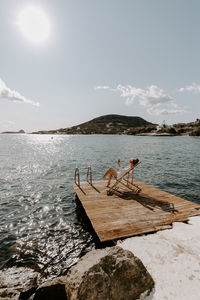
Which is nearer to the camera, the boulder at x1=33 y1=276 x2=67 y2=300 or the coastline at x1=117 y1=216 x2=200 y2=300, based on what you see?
the coastline at x1=117 y1=216 x2=200 y2=300

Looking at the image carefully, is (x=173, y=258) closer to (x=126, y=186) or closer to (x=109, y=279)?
(x=109, y=279)

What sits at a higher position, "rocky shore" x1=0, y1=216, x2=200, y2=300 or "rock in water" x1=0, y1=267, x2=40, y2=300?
"rocky shore" x1=0, y1=216, x2=200, y2=300

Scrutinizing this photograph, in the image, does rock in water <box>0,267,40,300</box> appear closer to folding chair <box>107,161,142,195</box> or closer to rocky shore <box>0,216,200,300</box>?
rocky shore <box>0,216,200,300</box>

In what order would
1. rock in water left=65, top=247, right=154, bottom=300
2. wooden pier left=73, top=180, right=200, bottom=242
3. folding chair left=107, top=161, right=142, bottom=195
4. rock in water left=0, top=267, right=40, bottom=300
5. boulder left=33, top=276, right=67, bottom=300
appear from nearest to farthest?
rock in water left=65, top=247, right=154, bottom=300, boulder left=33, top=276, right=67, bottom=300, rock in water left=0, top=267, right=40, bottom=300, wooden pier left=73, top=180, right=200, bottom=242, folding chair left=107, top=161, right=142, bottom=195

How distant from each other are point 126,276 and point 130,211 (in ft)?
12.8

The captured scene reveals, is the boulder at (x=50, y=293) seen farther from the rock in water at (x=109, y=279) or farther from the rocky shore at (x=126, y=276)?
the rock in water at (x=109, y=279)

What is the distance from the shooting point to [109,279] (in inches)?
126

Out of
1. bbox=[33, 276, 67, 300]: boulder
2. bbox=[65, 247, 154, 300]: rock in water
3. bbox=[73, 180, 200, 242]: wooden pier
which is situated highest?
bbox=[65, 247, 154, 300]: rock in water

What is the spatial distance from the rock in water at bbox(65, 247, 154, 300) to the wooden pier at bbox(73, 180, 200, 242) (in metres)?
1.93

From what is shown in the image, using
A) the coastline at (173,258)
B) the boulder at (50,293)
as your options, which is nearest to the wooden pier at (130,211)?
the coastline at (173,258)

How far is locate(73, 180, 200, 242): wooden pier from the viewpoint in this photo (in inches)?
230

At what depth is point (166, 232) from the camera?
5719 mm

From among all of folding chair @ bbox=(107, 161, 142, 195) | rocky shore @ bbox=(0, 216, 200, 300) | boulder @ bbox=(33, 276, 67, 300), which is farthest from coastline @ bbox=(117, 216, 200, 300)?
folding chair @ bbox=(107, 161, 142, 195)

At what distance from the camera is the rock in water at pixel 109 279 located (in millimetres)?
3086
